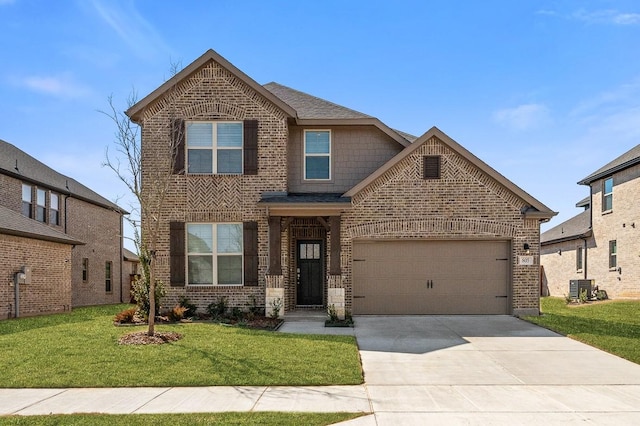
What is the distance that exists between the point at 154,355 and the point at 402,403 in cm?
495

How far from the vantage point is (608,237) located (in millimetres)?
24016

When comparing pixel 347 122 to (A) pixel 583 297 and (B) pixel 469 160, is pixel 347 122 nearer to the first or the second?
(B) pixel 469 160

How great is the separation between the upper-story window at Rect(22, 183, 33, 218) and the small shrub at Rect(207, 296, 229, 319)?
38.3 feet

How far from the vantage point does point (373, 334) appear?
1201cm

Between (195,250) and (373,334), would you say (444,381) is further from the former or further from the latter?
(195,250)

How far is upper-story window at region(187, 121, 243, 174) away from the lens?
50.6 feet

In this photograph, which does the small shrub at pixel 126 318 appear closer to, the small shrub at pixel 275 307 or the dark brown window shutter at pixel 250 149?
the small shrub at pixel 275 307

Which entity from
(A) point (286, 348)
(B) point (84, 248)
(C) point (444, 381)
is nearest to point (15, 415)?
(A) point (286, 348)

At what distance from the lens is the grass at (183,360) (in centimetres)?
792

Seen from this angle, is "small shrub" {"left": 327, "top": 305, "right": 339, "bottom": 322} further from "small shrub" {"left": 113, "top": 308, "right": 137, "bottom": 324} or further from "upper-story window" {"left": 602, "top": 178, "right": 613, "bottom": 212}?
"upper-story window" {"left": 602, "top": 178, "right": 613, "bottom": 212}

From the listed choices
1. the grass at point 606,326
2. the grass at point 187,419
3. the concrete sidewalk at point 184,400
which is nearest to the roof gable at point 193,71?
the grass at point 606,326

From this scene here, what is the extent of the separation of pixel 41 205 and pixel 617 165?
26317 millimetres

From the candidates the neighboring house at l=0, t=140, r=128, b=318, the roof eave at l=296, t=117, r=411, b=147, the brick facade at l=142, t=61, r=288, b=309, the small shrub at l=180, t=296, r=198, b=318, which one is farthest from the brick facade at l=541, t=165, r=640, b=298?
the neighboring house at l=0, t=140, r=128, b=318

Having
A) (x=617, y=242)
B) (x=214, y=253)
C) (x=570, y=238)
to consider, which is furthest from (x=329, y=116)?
(x=570, y=238)
